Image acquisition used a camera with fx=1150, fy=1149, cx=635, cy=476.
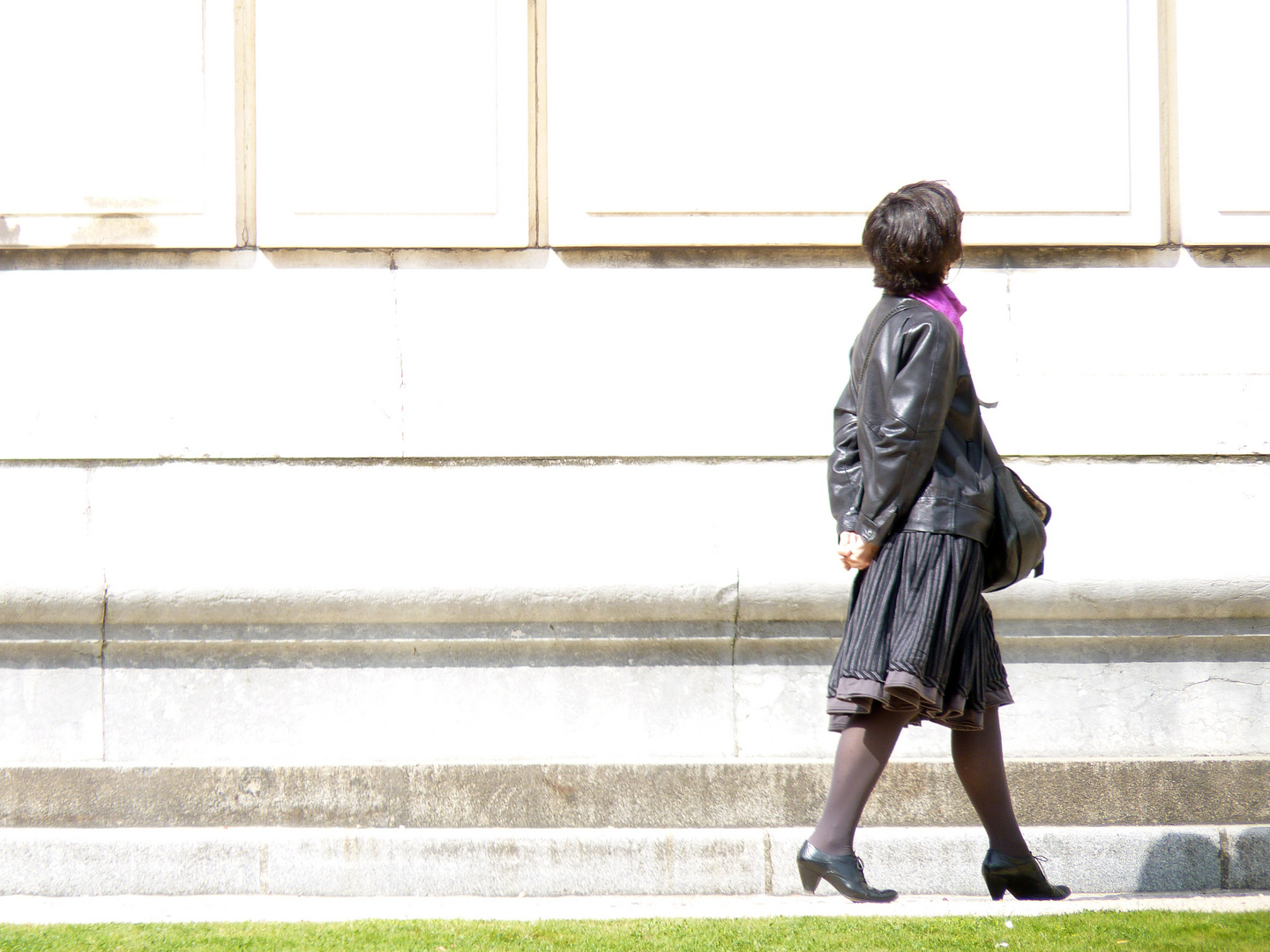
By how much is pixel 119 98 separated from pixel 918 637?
11.1 ft

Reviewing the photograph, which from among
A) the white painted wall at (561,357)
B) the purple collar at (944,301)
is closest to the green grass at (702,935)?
the purple collar at (944,301)

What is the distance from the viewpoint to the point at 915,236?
117 inches

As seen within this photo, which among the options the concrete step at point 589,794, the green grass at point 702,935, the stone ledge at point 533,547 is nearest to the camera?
the green grass at point 702,935

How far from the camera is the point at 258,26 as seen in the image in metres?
4.15

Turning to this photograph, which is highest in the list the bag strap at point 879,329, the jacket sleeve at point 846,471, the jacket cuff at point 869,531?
the bag strap at point 879,329

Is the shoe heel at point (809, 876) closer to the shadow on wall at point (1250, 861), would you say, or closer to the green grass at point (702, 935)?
the green grass at point (702, 935)

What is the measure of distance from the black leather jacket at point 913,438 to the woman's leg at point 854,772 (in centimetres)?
46

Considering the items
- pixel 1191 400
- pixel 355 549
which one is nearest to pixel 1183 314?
pixel 1191 400

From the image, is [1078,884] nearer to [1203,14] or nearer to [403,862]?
[403,862]

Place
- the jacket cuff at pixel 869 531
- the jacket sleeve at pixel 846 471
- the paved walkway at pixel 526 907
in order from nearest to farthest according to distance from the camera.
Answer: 1. the jacket cuff at pixel 869 531
2. the jacket sleeve at pixel 846 471
3. the paved walkway at pixel 526 907

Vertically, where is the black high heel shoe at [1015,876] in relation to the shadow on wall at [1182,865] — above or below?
above

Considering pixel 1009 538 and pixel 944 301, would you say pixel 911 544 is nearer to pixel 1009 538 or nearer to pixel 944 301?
pixel 1009 538

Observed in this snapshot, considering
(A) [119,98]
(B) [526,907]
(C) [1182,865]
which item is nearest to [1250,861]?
(C) [1182,865]

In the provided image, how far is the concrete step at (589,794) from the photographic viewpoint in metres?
3.79
